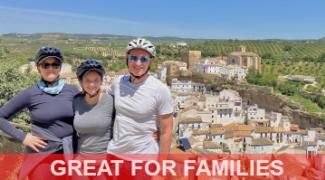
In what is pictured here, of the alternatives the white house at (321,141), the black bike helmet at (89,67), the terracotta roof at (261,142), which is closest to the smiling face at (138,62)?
the black bike helmet at (89,67)

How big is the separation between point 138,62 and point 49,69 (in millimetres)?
451

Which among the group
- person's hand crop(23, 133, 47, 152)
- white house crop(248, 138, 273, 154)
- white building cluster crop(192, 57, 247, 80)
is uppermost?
person's hand crop(23, 133, 47, 152)

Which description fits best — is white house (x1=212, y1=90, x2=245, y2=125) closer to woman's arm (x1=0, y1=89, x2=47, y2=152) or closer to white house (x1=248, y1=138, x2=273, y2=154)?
white house (x1=248, y1=138, x2=273, y2=154)

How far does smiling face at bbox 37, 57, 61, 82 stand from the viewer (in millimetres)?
2303

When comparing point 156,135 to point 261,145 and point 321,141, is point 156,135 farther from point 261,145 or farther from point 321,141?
point 321,141

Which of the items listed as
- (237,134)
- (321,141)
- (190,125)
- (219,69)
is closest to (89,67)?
(237,134)

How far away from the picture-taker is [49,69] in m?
2.31

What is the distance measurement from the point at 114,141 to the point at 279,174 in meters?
1.56

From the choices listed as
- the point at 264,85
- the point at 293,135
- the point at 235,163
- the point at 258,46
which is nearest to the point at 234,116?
the point at 293,135

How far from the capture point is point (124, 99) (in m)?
2.26

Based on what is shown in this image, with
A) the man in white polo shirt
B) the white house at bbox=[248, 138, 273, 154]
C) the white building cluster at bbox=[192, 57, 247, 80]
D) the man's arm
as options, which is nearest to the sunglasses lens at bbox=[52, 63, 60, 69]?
the man in white polo shirt

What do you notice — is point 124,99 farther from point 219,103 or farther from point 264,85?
point 264,85

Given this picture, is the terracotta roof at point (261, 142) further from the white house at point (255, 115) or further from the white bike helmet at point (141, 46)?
the white bike helmet at point (141, 46)

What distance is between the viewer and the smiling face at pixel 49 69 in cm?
230
